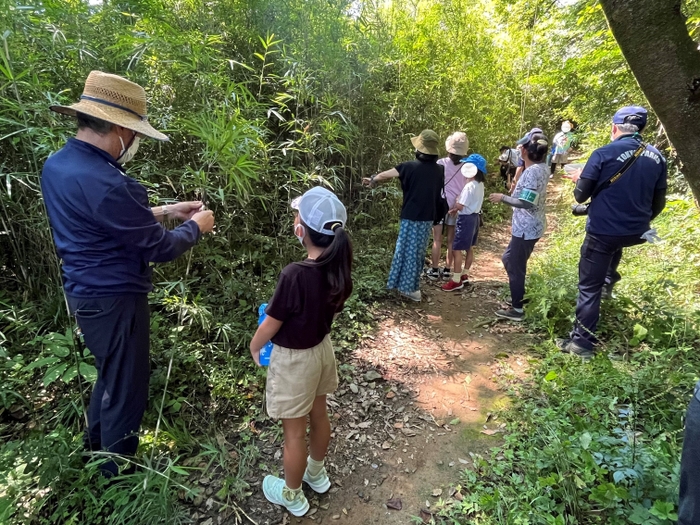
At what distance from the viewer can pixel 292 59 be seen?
332cm

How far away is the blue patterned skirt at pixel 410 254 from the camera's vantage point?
149 inches

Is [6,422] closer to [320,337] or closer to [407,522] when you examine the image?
[320,337]

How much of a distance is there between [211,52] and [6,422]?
2.77m

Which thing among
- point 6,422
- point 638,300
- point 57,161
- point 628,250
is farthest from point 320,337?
point 628,250

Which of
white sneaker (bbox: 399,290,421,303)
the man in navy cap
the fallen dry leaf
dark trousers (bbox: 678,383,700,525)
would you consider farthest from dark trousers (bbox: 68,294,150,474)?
the man in navy cap

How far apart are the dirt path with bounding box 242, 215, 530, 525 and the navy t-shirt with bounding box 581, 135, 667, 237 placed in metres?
1.27

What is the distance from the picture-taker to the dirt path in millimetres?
2033

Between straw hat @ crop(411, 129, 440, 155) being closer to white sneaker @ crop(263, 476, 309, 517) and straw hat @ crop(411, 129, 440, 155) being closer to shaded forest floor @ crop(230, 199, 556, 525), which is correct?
shaded forest floor @ crop(230, 199, 556, 525)

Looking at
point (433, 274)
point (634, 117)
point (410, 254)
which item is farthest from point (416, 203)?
point (634, 117)

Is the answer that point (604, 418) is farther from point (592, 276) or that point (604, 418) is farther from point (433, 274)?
point (433, 274)

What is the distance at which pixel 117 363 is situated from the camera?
67.9 inches

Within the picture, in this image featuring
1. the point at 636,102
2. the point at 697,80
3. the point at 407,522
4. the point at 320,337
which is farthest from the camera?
the point at 636,102

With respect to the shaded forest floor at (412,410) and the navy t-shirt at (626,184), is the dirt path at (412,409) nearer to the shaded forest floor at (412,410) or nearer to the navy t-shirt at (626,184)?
the shaded forest floor at (412,410)

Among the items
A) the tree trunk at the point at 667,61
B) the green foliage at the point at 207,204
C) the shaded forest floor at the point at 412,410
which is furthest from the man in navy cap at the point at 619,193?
the tree trunk at the point at 667,61
